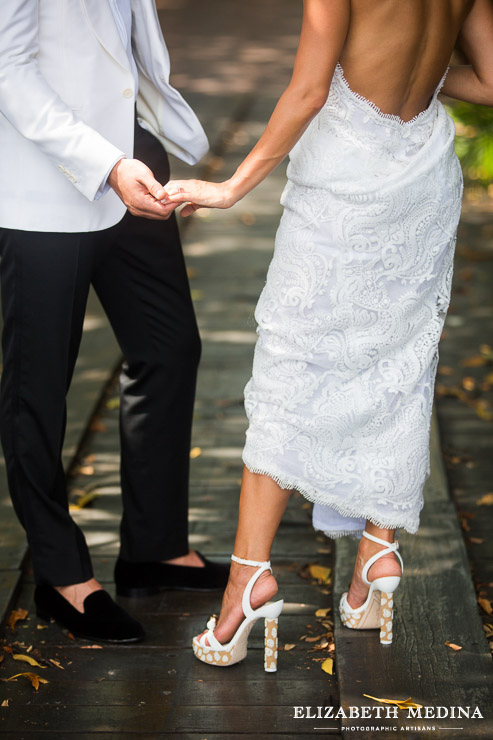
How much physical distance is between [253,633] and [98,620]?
462mm

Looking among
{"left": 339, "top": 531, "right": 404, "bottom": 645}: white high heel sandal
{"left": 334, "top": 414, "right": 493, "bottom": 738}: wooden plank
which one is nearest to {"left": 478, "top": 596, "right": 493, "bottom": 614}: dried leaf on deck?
{"left": 334, "top": 414, "right": 493, "bottom": 738}: wooden plank

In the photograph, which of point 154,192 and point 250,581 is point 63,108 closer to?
point 154,192

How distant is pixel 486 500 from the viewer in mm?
4051

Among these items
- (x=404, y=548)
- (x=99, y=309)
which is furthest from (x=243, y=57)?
(x=404, y=548)

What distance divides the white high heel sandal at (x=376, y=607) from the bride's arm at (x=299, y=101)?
3.46ft

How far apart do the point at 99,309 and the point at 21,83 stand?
373cm

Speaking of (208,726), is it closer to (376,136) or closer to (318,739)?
(318,739)

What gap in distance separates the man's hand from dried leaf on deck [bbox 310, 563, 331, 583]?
1.38 m

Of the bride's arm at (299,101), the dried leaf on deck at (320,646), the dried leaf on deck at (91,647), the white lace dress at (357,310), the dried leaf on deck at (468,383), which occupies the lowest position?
the dried leaf on deck at (468,383)

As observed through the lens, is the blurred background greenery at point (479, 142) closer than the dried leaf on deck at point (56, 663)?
No

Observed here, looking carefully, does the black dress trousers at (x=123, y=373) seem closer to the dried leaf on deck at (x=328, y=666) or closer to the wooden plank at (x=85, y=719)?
the wooden plank at (x=85, y=719)

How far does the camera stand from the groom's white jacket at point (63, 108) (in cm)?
265

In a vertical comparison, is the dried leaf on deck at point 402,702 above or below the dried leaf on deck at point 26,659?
above

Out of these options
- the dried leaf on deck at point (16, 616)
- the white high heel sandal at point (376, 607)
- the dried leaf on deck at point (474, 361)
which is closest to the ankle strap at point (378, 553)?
the white high heel sandal at point (376, 607)
